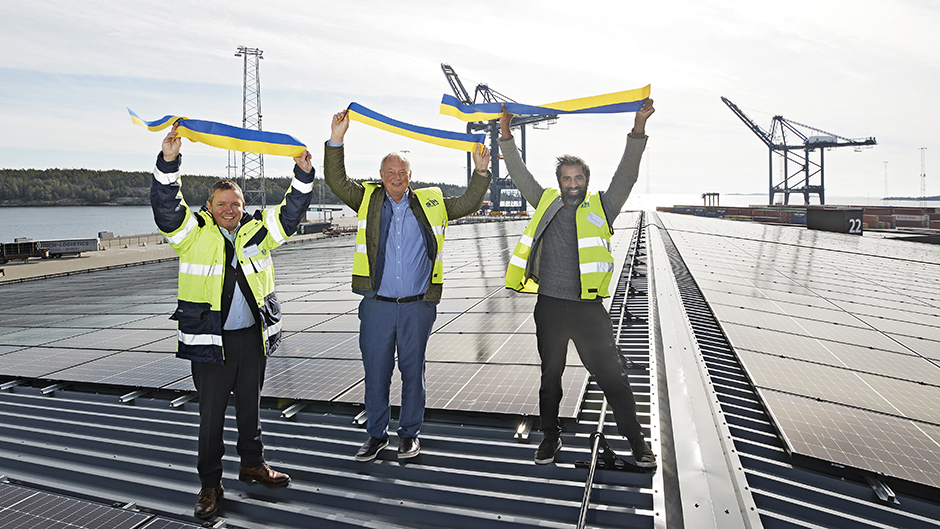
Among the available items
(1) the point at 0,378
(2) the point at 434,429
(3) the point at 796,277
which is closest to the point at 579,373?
(2) the point at 434,429

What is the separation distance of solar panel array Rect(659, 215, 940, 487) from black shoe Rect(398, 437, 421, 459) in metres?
2.37

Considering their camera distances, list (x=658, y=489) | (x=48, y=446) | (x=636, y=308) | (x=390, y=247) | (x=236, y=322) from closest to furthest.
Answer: (x=658, y=489) < (x=236, y=322) < (x=390, y=247) < (x=48, y=446) < (x=636, y=308)

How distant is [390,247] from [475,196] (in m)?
0.80

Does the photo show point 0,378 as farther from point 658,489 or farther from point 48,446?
point 658,489

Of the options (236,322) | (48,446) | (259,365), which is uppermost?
(236,322)

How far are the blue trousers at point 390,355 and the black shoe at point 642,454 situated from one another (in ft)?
4.62

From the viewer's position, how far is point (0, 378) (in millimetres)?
5496

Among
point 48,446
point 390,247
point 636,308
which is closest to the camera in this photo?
point 390,247

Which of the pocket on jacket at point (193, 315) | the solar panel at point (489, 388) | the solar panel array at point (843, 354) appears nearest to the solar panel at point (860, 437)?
the solar panel array at point (843, 354)

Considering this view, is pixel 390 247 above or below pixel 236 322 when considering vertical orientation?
above

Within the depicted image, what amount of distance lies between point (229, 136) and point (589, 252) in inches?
108

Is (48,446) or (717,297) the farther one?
(717,297)

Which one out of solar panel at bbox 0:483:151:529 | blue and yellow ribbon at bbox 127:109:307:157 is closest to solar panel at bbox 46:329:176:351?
solar panel at bbox 0:483:151:529

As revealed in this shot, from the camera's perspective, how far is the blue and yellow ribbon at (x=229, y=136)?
352cm
